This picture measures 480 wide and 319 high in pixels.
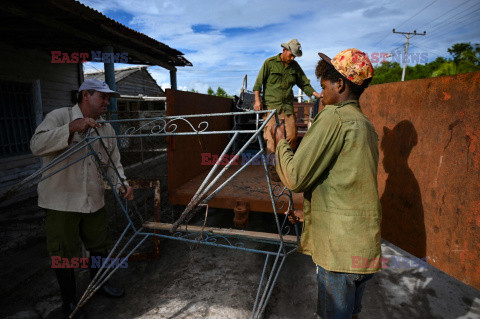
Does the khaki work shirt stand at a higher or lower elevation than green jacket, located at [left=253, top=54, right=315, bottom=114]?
lower

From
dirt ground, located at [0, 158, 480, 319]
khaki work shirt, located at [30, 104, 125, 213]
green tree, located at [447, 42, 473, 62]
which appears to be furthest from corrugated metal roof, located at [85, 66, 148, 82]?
green tree, located at [447, 42, 473, 62]

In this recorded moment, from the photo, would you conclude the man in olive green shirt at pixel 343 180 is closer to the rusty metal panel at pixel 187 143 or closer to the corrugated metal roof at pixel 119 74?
the rusty metal panel at pixel 187 143

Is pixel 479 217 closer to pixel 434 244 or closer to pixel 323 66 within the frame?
pixel 434 244

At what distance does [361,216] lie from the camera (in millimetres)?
1352

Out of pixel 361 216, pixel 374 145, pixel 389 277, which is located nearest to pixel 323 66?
pixel 374 145

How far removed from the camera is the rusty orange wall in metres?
1.56

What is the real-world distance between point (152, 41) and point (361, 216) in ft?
23.2

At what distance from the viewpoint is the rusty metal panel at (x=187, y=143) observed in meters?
2.98

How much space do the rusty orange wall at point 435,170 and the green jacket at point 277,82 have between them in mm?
1754

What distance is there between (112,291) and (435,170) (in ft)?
9.96

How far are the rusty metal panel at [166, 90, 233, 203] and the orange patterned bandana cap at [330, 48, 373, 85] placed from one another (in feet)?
6.35

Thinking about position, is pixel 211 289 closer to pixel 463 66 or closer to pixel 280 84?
pixel 280 84

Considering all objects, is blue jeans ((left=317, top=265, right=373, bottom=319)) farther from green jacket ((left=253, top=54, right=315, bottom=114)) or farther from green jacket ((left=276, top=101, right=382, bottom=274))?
green jacket ((left=253, top=54, right=315, bottom=114))

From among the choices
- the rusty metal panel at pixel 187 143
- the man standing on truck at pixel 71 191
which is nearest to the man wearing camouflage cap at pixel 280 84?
the rusty metal panel at pixel 187 143
